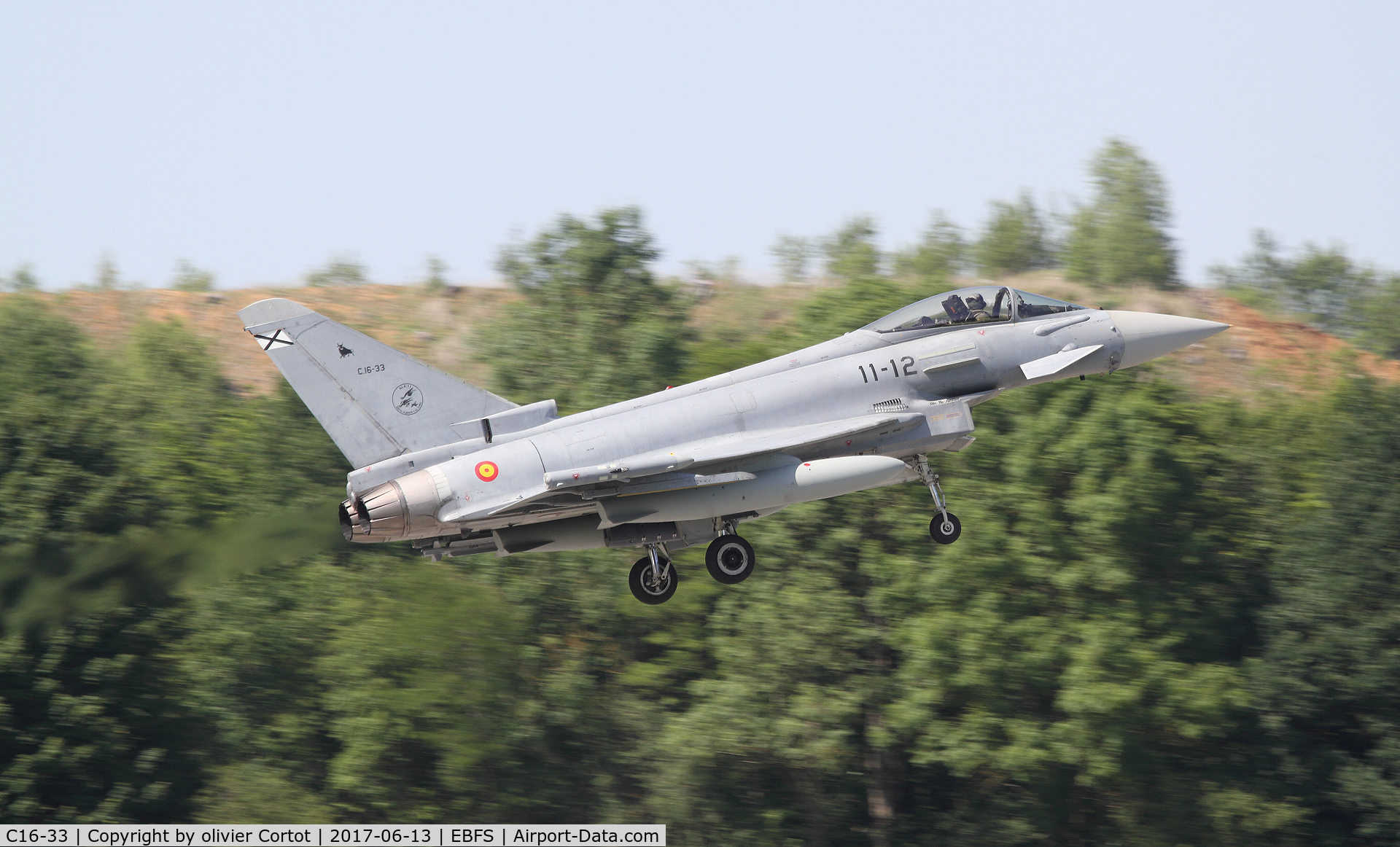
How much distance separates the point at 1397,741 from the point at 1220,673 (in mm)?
5897

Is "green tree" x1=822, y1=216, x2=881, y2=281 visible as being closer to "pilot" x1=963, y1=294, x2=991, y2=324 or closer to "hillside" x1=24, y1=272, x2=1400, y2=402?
"hillside" x1=24, y1=272, x2=1400, y2=402

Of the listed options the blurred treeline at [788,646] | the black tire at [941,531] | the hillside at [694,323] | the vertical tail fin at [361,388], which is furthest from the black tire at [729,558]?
the hillside at [694,323]

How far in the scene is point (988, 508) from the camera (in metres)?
35.8

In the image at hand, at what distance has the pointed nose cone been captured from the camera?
66.0 feet

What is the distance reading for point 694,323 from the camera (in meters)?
50.0

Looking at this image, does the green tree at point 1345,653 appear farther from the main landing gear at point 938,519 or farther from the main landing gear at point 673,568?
the main landing gear at point 673,568

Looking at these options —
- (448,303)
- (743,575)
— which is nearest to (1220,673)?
(743,575)

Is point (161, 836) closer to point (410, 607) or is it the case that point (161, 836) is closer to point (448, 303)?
point (410, 607)

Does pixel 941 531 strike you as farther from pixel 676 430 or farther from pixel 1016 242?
pixel 1016 242

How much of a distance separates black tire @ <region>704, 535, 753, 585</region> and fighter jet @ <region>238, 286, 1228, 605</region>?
21 mm

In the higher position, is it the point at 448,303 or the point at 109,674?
the point at 448,303

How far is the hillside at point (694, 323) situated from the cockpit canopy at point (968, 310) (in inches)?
1001
